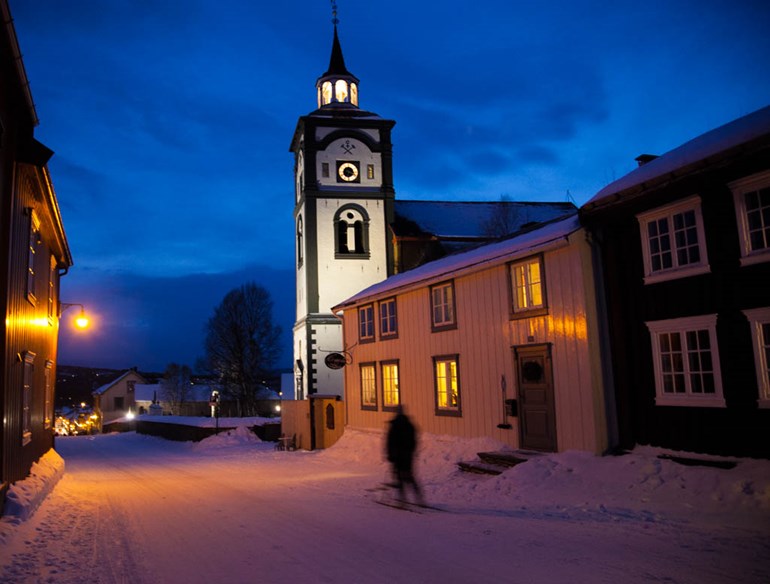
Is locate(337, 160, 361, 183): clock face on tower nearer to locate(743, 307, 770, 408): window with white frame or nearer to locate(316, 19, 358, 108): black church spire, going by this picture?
locate(316, 19, 358, 108): black church spire

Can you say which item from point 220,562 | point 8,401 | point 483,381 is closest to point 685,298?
point 483,381

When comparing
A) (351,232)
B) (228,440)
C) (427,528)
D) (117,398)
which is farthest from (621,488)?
(117,398)

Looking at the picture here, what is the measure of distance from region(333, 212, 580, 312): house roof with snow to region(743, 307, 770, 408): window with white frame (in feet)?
12.8

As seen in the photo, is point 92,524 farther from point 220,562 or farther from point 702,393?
point 702,393

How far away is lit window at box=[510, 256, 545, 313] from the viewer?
47.0 feet

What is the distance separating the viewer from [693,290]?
1128 cm

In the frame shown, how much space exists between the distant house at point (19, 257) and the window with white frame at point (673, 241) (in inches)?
434

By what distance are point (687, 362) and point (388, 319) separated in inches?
429

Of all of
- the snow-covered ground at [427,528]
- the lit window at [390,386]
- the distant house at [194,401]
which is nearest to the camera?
the snow-covered ground at [427,528]

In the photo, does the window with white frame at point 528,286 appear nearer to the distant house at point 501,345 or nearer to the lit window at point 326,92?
the distant house at point 501,345

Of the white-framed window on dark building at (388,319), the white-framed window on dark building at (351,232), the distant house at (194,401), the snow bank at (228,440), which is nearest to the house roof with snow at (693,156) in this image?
the white-framed window on dark building at (388,319)

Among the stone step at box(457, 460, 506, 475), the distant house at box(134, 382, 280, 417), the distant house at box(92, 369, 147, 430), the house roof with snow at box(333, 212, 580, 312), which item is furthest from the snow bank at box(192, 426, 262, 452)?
the distant house at box(92, 369, 147, 430)

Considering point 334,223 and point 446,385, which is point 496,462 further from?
point 334,223

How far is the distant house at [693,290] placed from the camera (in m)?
10.3
